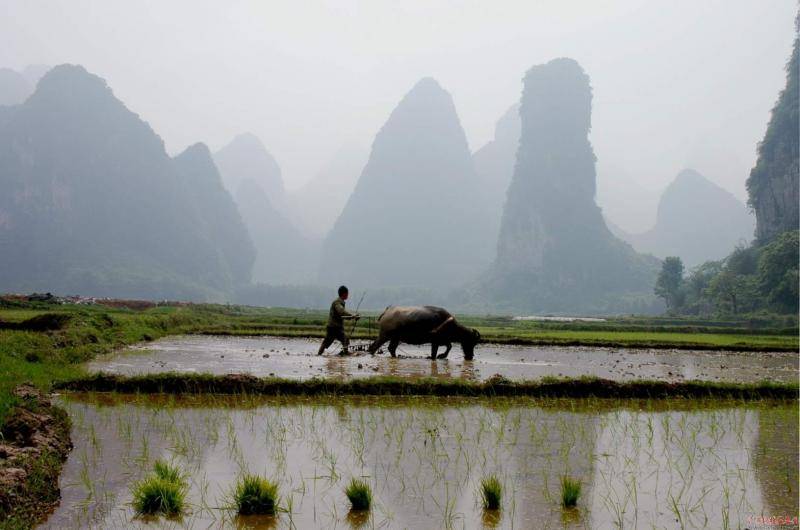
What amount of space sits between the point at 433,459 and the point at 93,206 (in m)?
162

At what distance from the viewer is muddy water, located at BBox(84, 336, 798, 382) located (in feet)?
41.2

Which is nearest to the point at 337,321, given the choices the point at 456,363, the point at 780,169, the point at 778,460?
the point at 456,363

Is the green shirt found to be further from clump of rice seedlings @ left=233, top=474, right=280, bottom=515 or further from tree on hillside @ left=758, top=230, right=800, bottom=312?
tree on hillside @ left=758, top=230, right=800, bottom=312

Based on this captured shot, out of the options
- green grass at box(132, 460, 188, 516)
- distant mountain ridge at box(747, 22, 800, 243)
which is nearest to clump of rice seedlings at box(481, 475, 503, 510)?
green grass at box(132, 460, 188, 516)

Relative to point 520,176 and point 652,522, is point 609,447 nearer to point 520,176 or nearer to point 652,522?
point 652,522

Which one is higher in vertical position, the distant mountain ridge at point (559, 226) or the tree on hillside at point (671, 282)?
the distant mountain ridge at point (559, 226)

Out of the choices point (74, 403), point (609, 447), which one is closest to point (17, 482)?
point (74, 403)

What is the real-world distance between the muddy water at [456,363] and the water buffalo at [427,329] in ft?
1.65

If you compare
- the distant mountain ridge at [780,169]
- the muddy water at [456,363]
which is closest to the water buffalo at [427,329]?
the muddy water at [456,363]

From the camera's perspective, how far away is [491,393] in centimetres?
1039

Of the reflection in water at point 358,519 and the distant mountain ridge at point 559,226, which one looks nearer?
the reflection in water at point 358,519

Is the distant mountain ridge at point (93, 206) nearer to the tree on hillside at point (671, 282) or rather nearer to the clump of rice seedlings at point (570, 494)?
the tree on hillside at point (671, 282)

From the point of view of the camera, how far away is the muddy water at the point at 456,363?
41.2 feet

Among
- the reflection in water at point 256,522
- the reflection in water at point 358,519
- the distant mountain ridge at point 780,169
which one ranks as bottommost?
the reflection in water at point 256,522
